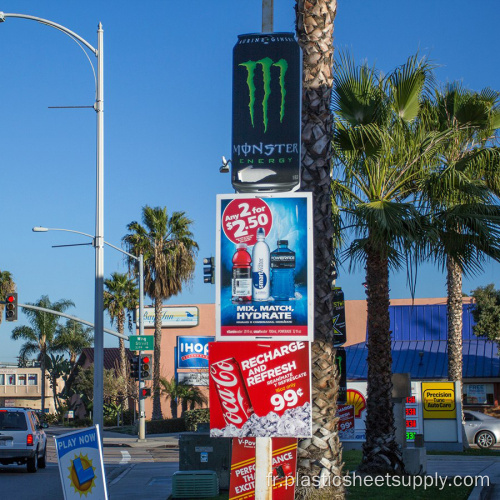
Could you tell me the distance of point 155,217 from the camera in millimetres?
44250

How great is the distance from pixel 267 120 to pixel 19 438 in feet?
51.6

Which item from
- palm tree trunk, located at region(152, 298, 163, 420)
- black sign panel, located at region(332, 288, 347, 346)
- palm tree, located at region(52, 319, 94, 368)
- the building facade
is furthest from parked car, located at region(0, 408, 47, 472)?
the building facade

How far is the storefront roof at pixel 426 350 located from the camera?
37688mm

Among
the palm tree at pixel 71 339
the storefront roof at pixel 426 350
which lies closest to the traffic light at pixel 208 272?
the storefront roof at pixel 426 350

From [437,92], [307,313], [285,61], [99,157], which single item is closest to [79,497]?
[307,313]

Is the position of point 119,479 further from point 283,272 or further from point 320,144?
point 283,272

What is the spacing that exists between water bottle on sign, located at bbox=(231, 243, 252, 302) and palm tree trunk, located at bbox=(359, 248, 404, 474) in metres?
9.03

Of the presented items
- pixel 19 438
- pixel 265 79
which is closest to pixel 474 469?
pixel 19 438

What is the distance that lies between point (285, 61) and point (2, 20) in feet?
39.2

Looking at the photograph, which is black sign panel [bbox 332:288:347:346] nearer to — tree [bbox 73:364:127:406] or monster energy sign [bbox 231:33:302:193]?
monster energy sign [bbox 231:33:302:193]

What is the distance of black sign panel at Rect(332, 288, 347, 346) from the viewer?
17.5 meters

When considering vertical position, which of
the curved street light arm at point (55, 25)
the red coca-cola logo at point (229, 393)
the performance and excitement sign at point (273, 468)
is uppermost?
the curved street light arm at point (55, 25)

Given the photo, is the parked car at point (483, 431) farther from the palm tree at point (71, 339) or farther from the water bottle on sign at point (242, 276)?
the palm tree at point (71, 339)

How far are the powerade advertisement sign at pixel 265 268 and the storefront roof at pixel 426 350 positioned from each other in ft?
100
